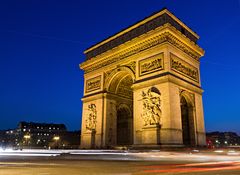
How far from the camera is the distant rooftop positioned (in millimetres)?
21953

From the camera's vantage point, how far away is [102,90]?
25.3 metres

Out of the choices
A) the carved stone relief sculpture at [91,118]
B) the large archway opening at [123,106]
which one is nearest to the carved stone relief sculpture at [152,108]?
the large archway opening at [123,106]

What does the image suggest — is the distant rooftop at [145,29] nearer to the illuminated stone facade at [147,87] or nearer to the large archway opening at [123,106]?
the illuminated stone facade at [147,87]

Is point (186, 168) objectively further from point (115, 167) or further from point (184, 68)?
point (184, 68)

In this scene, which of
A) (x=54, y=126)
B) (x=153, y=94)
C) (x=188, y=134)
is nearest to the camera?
(x=153, y=94)

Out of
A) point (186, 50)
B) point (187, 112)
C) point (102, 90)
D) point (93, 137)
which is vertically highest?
point (186, 50)

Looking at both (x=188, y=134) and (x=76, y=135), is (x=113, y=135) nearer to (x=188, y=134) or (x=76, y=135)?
(x=188, y=134)

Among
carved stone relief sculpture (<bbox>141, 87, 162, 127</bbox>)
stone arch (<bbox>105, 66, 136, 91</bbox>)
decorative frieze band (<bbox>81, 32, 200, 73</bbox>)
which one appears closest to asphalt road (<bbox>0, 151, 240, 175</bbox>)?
carved stone relief sculpture (<bbox>141, 87, 162, 127</bbox>)

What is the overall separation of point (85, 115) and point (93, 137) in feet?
9.15

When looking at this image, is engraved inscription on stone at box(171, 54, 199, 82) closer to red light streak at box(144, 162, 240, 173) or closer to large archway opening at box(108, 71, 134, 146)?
large archway opening at box(108, 71, 134, 146)

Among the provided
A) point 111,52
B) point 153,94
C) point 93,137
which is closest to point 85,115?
point 93,137

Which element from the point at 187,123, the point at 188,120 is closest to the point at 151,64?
the point at 188,120

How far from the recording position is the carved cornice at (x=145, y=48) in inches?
827

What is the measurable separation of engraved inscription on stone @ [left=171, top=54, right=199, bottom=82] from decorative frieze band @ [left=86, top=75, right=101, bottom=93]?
8611mm
